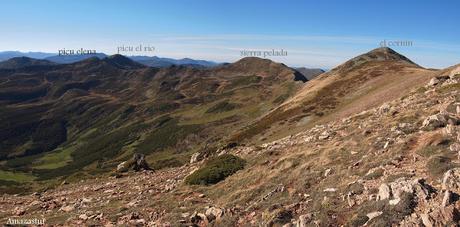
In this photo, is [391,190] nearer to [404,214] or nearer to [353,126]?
[404,214]

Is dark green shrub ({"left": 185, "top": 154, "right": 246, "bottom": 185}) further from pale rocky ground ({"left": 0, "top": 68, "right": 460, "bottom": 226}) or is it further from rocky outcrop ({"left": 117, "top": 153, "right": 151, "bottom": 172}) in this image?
rocky outcrop ({"left": 117, "top": 153, "right": 151, "bottom": 172})

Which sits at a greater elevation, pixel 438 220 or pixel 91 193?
pixel 438 220

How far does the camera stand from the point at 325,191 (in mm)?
20719

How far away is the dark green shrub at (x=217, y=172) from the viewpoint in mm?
31172

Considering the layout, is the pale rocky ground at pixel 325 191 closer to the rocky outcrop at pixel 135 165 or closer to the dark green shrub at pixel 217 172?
the dark green shrub at pixel 217 172

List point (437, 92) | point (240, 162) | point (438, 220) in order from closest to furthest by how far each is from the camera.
Result: point (438, 220) → point (240, 162) → point (437, 92)

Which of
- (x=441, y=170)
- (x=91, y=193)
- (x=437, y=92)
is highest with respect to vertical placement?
(x=437, y=92)

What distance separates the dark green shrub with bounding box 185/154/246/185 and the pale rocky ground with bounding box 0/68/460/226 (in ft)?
3.96

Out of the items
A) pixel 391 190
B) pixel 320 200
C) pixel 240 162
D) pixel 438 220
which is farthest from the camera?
pixel 240 162

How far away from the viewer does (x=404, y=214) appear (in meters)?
15.9

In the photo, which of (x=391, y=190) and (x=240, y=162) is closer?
(x=391, y=190)

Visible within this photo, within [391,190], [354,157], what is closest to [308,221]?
[391,190]

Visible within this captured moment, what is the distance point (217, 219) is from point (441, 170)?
11285mm

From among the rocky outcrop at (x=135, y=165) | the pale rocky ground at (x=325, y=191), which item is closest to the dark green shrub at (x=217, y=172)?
the pale rocky ground at (x=325, y=191)
